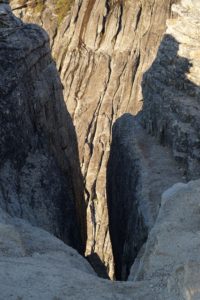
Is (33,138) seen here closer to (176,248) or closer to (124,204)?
(124,204)

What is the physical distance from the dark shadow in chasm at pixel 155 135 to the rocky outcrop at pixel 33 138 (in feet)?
6.60

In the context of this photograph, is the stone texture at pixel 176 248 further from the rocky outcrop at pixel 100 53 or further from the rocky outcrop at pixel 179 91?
the rocky outcrop at pixel 100 53

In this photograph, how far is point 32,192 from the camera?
1678cm

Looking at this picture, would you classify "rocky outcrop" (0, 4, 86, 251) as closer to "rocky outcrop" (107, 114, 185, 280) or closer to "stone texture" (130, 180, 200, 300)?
"rocky outcrop" (107, 114, 185, 280)

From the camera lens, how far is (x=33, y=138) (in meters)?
18.1

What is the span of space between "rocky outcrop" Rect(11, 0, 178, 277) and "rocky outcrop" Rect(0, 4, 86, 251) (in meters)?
15.9

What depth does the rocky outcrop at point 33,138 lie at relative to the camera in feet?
53.5

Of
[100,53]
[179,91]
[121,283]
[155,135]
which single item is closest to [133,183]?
[155,135]

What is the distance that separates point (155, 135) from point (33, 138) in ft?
17.8

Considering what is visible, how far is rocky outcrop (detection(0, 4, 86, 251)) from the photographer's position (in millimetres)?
16297

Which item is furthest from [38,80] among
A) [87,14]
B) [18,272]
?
[87,14]

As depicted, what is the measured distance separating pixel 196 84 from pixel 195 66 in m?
0.92

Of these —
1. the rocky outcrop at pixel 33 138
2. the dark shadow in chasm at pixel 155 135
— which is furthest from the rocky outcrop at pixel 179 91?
the rocky outcrop at pixel 33 138

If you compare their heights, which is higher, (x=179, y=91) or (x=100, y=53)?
(x=179, y=91)
